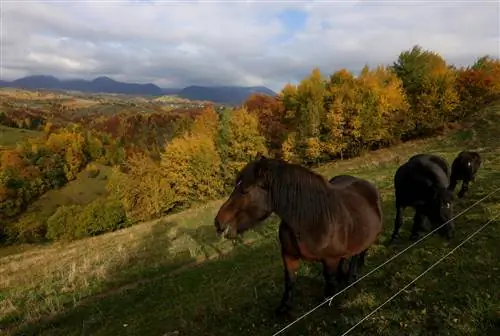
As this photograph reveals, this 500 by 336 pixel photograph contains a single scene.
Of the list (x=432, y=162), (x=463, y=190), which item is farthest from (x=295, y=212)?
(x=463, y=190)

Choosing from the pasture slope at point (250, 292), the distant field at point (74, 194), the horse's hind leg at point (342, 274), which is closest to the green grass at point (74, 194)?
the distant field at point (74, 194)

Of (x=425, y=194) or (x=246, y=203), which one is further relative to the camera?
(x=425, y=194)

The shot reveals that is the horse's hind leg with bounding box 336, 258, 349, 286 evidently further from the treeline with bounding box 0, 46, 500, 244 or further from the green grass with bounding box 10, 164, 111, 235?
the green grass with bounding box 10, 164, 111, 235

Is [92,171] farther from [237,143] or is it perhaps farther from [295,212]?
[295,212]

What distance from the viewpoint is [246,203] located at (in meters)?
5.00

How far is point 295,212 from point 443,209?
541cm

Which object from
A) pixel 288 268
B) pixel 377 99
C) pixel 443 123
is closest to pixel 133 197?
pixel 377 99

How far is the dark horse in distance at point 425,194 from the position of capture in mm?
8812

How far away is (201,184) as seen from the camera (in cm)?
5034

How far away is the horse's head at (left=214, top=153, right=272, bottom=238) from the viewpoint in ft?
16.4

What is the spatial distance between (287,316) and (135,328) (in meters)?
3.89

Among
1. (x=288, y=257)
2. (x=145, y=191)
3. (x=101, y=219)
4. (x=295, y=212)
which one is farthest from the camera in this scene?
(x=101, y=219)

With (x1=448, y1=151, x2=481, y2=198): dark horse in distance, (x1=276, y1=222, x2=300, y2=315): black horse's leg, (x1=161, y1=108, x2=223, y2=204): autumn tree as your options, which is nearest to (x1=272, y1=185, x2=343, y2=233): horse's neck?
(x1=276, y1=222, x2=300, y2=315): black horse's leg

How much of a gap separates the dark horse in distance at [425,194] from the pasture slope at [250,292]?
2.01 ft
